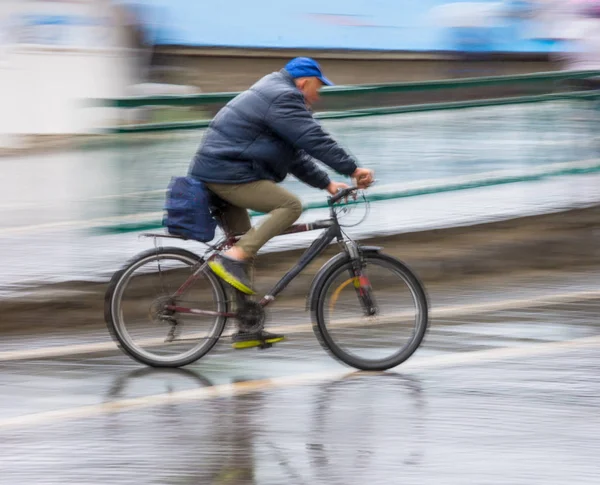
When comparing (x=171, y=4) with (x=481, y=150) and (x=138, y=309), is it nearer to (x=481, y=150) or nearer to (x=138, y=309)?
(x=481, y=150)

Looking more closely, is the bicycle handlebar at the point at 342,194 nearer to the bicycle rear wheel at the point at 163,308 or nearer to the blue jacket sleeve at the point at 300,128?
the blue jacket sleeve at the point at 300,128

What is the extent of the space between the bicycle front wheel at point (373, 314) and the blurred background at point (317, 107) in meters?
1.04

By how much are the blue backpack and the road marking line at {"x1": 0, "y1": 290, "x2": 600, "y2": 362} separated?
57cm

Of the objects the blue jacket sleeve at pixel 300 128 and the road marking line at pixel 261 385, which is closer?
the road marking line at pixel 261 385

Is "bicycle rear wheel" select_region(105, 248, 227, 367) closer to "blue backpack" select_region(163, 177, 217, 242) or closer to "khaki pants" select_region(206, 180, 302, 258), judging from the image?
"blue backpack" select_region(163, 177, 217, 242)

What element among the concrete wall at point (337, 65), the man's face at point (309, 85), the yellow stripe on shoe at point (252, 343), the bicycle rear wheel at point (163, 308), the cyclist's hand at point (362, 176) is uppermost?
the concrete wall at point (337, 65)

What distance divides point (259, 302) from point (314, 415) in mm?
1362

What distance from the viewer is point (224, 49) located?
20.0m

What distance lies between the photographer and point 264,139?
728 centimetres

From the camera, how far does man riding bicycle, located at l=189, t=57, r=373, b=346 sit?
7.14m

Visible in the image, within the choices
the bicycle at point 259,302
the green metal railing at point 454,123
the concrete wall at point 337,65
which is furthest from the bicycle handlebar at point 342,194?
the concrete wall at point 337,65

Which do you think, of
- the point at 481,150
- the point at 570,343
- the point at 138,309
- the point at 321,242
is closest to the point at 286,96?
the point at 321,242

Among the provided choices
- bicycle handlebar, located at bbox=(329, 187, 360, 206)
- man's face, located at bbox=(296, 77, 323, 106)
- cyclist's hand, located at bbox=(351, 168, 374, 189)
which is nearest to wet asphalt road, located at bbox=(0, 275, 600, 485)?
bicycle handlebar, located at bbox=(329, 187, 360, 206)

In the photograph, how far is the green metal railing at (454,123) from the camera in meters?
9.48
